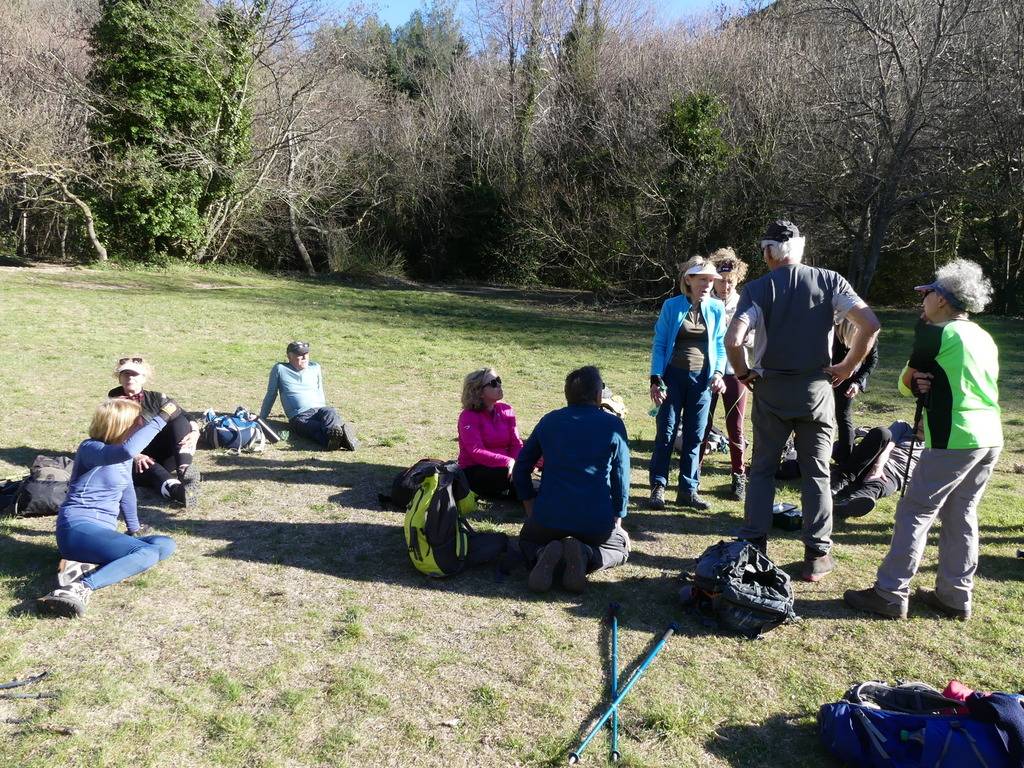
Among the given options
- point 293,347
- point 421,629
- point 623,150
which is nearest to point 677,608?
point 421,629

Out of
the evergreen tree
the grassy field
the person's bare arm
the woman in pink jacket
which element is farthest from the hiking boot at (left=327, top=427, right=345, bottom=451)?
the evergreen tree

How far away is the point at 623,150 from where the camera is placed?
22.0 metres

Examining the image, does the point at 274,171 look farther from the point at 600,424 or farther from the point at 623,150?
the point at 600,424

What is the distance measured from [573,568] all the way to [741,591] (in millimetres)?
906

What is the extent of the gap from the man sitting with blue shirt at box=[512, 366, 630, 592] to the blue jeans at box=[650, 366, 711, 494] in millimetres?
1292

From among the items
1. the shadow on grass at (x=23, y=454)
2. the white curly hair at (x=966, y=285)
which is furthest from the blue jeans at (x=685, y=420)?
the shadow on grass at (x=23, y=454)

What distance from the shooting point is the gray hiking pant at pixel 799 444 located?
15.2 feet

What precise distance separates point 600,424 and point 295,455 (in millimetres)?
3563

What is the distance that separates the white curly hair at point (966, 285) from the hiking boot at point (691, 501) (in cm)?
247

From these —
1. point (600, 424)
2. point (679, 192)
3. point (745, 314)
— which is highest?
point (679, 192)

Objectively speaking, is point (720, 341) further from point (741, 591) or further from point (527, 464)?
point (741, 591)

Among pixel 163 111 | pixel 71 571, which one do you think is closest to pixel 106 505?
pixel 71 571

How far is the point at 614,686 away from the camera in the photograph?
11.8ft

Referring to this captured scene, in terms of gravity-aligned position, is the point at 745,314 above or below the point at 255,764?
above
